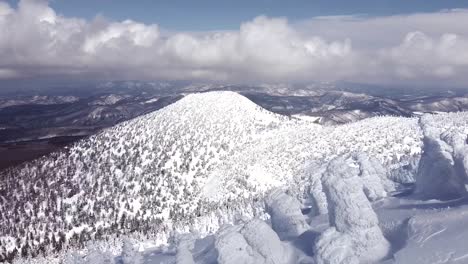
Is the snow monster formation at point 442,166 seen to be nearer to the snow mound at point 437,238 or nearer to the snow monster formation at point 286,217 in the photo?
the snow mound at point 437,238

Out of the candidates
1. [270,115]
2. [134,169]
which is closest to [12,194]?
[134,169]

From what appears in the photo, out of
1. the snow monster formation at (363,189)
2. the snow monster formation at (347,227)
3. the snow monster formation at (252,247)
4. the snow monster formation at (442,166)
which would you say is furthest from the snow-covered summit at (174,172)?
the snow monster formation at (347,227)

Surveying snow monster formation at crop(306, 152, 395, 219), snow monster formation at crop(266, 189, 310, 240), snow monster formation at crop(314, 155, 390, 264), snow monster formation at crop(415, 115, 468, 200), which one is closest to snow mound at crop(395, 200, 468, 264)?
snow monster formation at crop(314, 155, 390, 264)

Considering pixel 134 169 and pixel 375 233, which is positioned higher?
pixel 375 233

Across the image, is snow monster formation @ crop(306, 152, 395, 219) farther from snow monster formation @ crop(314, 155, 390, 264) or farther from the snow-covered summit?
the snow-covered summit

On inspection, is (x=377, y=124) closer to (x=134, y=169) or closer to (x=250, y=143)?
(x=250, y=143)

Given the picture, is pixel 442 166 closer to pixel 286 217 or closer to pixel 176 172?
pixel 286 217
